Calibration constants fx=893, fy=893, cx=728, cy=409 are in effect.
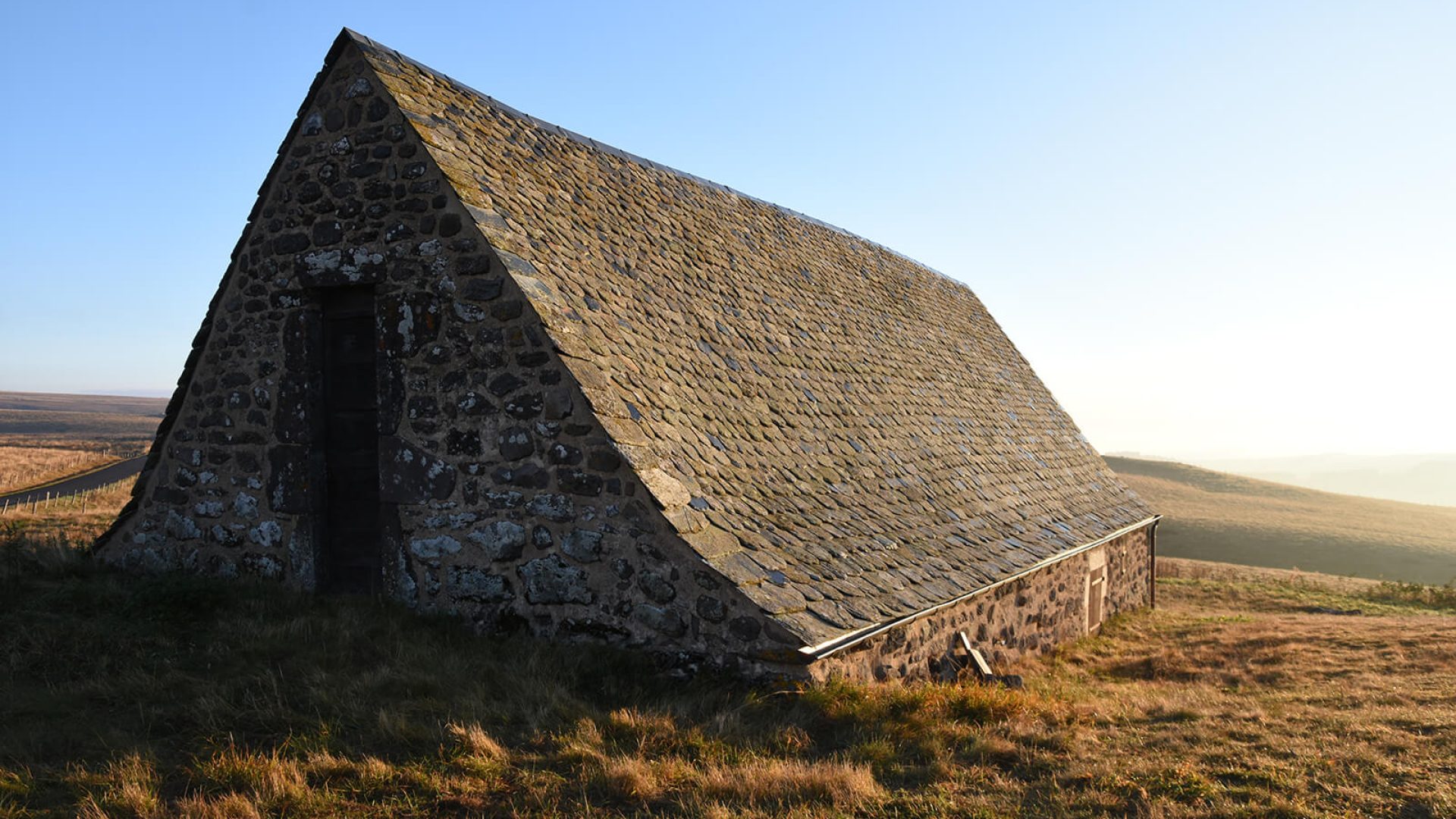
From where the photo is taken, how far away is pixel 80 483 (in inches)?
998

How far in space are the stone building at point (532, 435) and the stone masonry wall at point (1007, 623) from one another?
1.9 inches

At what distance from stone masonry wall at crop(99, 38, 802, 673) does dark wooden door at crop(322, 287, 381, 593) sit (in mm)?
196

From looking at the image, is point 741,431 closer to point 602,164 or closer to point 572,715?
point 572,715

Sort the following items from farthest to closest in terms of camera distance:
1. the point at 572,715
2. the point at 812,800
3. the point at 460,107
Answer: the point at 460,107, the point at 572,715, the point at 812,800

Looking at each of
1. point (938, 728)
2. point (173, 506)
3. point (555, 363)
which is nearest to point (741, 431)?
point (555, 363)

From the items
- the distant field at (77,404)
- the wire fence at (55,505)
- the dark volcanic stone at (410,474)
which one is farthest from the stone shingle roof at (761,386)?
the distant field at (77,404)

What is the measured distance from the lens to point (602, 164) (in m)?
11.3

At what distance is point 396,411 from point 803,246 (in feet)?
27.1

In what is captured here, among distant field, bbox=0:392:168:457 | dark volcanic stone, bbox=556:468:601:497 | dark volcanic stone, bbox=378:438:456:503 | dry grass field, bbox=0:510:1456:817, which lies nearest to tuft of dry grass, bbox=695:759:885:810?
dry grass field, bbox=0:510:1456:817

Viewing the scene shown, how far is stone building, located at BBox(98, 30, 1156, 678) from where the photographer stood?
679 centimetres

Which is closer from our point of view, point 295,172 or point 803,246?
point 295,172

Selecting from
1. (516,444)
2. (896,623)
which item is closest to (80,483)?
(516,444)

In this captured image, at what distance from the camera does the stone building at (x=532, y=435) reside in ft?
22.3

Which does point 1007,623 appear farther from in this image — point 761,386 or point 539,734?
point 539,734
